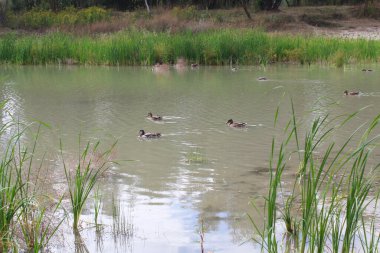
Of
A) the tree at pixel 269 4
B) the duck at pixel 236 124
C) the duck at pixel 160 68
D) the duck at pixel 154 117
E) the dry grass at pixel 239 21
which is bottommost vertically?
the duck at pixel 160 68

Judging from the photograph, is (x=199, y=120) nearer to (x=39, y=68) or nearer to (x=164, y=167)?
(x=164, y=167)

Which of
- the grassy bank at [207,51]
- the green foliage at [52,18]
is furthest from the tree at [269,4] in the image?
the grassy bank at [207,51]

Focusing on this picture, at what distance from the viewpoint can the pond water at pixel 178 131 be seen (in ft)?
16.6

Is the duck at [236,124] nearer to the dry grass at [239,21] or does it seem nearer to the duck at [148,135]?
the duck at [148,135]

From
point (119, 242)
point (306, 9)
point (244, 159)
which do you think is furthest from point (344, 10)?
point (119, 242)

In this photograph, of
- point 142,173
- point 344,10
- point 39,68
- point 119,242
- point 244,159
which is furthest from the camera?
point 344,10

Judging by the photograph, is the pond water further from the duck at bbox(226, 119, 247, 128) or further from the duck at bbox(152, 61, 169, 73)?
the duck at bbox(152, 61, 169, 73)

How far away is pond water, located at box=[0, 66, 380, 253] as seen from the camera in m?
5.05

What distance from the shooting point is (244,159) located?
7379 mm

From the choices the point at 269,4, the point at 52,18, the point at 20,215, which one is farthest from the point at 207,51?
the point at 269,4

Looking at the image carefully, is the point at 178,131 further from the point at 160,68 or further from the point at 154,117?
the point at 160,68

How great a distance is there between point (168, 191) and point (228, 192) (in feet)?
1.82

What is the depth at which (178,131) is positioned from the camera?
30.6 ft

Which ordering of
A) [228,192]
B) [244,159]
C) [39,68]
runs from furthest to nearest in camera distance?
1. [39,68]
2. [244,159]
3. [228,192]
